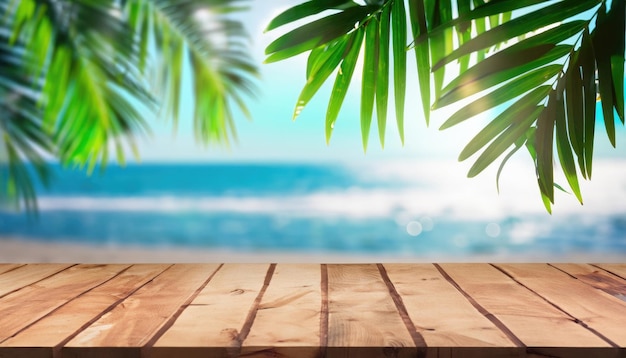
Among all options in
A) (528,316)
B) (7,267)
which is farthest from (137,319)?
(7,267)

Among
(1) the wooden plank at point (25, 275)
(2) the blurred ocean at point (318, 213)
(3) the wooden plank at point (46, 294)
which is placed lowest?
(1) the wooden plank at point (25, 275)

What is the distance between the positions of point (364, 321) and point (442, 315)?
0.46ft

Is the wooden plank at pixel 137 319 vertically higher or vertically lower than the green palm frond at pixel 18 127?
lower

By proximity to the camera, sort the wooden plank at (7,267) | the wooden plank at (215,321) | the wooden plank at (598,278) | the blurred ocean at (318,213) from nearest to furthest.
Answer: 1. the wooden plank at (215,321)
2. the wooden plank at (598,278)
3. the wooden plank at (7,267)
4. the blurred ocean at (318,213)

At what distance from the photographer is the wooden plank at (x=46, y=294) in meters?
1.09

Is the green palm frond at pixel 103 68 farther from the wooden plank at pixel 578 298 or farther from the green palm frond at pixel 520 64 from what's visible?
the wooden plank at pixel 578 298

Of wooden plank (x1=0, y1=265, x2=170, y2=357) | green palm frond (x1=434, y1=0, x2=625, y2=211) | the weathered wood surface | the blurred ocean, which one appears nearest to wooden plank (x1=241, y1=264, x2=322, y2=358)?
the weathered wood surface

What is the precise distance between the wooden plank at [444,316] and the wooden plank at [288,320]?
6.5 inches

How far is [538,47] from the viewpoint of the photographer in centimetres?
108

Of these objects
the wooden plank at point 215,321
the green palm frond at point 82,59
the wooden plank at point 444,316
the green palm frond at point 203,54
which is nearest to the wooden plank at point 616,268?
the wooden plank at point 444,316

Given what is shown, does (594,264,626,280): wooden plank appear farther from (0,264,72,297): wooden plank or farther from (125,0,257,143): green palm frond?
(0,264,72,297): wooden plank

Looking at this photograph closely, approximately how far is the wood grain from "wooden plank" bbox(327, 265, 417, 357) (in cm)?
3

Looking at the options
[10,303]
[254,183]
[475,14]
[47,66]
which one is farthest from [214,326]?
[47,66]

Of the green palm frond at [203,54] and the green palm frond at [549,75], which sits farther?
the green palm frond at [203,54]
